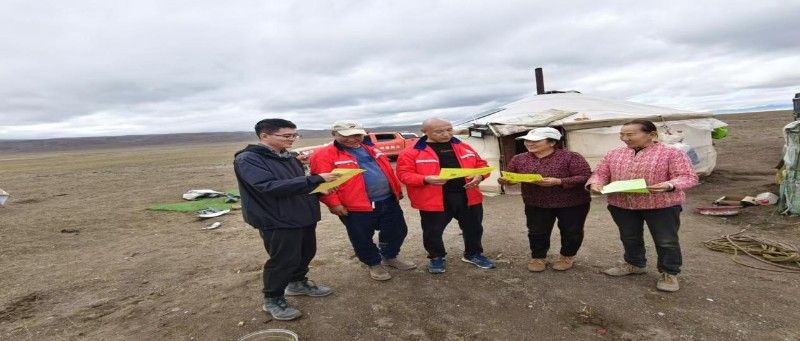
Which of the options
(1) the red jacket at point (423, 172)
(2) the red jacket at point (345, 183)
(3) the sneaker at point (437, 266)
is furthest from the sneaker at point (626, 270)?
(2) the red jacket at point (345, 183)

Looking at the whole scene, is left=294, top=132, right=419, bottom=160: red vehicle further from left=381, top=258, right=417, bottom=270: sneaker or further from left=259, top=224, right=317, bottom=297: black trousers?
left=259, top=224, right=317, bottom=297: black trousers

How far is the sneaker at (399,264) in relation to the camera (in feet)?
14.5

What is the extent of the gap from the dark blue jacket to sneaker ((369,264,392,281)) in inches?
44.1

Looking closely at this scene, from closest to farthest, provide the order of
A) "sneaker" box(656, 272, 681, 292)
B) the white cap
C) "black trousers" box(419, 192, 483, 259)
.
Answer: "sneaker" box(656, 272, 681, 292), the white cap, "black trousers" box(419, 192, 483, 259)

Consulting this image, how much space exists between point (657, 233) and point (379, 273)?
2486 millimetres

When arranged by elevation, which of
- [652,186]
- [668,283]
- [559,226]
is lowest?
[668,283]

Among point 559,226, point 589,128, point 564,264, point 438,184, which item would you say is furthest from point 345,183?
point 589,128

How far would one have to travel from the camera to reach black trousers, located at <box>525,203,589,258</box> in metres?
3.90

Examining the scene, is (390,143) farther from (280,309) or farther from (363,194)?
(280,309)

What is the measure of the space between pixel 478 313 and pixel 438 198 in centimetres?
109

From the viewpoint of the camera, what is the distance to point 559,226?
402 centimetres

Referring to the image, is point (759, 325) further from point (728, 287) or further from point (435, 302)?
point (435, 302)

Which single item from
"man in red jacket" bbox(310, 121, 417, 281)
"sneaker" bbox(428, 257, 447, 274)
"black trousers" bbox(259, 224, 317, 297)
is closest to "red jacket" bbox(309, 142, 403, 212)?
"man in red jacket" bbox(310, 121, 417, 281)

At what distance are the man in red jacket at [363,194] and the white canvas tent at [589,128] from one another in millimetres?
5465
